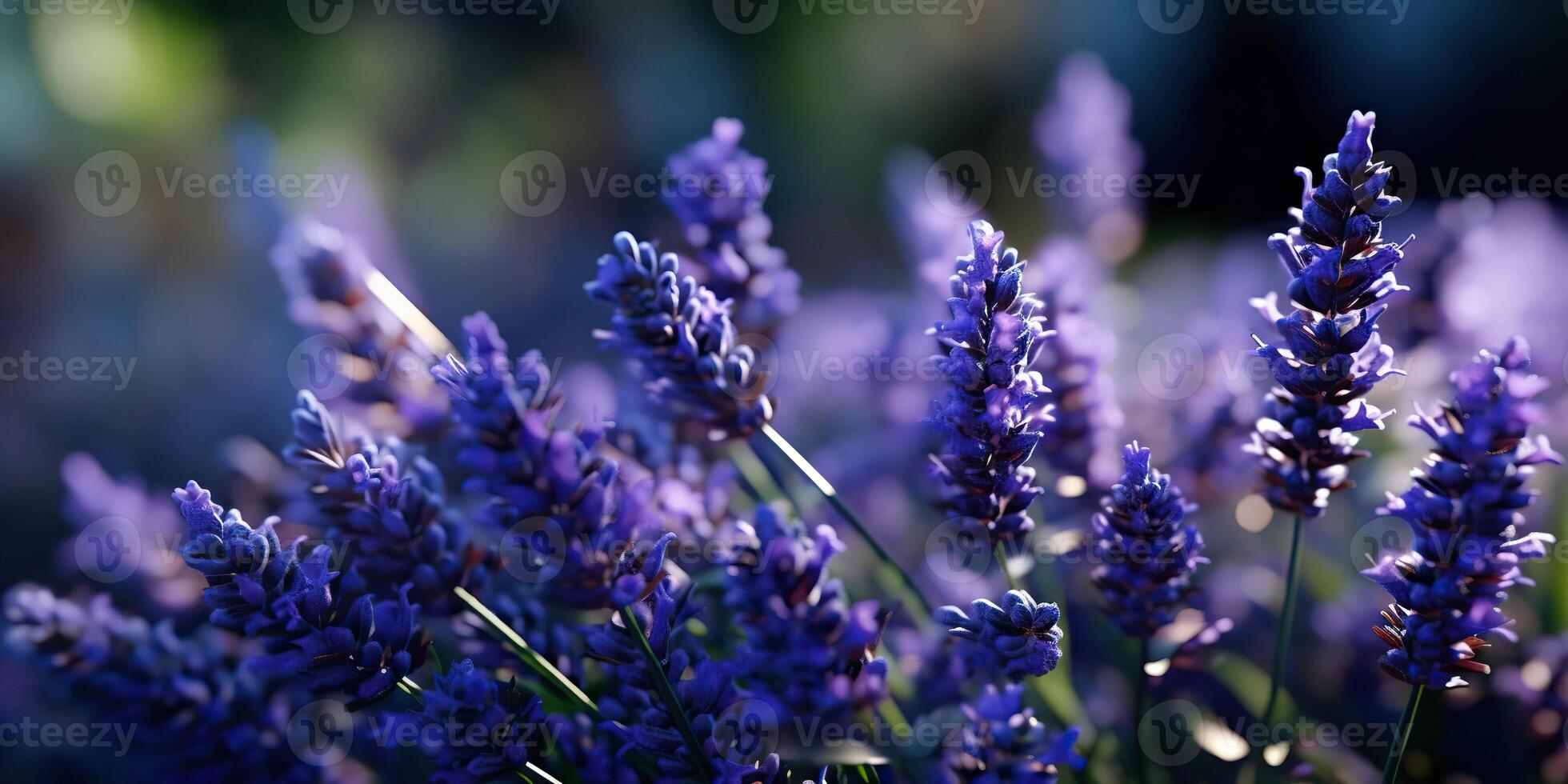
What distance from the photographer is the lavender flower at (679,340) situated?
0.46m

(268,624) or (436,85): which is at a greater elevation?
(436,85)

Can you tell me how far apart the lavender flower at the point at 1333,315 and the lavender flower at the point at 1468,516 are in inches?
1.2

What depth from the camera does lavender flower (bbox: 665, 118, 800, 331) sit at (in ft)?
1.94

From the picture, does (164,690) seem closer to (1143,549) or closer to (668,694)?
(668,694)

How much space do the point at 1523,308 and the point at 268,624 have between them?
104 centimetres

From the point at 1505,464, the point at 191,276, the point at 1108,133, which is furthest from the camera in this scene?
the point at 191,276

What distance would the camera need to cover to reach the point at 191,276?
209 cm

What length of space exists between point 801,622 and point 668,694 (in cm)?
7

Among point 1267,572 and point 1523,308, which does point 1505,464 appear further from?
point 1523,308

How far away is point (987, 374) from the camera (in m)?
0.43

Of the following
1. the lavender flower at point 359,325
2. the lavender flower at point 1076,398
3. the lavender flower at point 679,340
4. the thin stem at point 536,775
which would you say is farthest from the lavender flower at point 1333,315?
the lavender flower at point 359,325

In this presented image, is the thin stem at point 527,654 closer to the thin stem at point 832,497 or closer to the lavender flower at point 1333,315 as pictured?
the thin stem at point 832,497

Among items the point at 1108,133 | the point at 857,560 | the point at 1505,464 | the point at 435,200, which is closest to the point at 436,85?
the point at 435,200

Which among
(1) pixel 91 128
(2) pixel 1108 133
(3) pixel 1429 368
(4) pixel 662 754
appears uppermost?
(1) pixel 91 128
